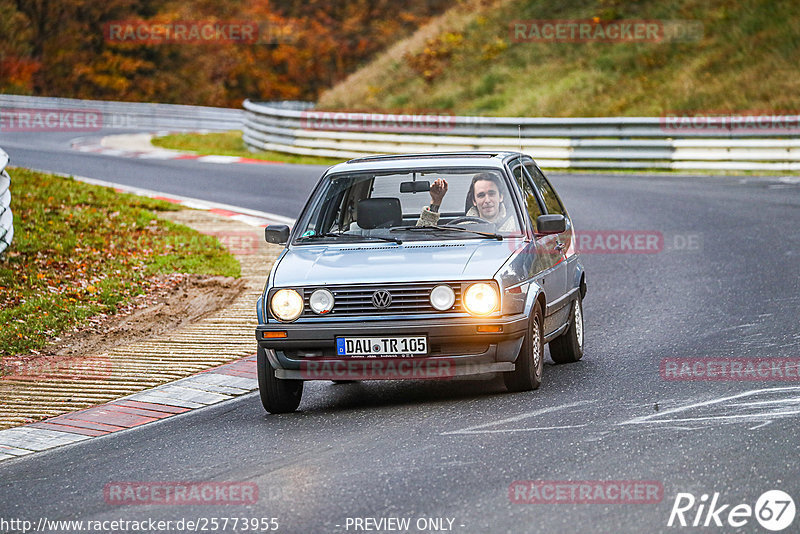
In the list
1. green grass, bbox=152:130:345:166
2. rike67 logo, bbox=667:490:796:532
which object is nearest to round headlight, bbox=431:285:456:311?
rike67 logo, bbox=667:490:796:532

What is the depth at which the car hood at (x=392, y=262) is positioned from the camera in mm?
7965

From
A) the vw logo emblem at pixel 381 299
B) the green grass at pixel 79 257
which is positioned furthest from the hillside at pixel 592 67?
the vw logo emblem at pixel 381 299

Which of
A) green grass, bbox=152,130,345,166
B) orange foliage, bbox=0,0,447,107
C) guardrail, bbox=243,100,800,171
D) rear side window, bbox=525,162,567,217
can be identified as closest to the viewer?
rear side window, bbox=525,162,567,217

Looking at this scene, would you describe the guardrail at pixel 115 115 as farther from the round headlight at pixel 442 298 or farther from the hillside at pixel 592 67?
the round headlight at pixel 442 298

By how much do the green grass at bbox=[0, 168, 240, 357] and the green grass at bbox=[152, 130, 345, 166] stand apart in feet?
34.7

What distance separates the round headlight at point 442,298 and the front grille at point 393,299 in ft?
0.08

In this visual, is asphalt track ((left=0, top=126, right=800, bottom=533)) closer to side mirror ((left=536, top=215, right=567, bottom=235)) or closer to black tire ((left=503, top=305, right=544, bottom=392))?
black tire ((left=503, top=305, right=544, bottom=392))

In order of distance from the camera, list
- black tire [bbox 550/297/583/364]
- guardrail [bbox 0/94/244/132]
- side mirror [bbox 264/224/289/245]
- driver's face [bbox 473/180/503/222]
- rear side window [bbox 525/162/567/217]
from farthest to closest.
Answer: guardrail [bbox 0/94/244/132] < rear side window [bbox 525/162/567/217] < black tire [bbox 550/297/583/364] < driver's face [bbox 473/180/503/222] < side mirror [bbox 264/224/289/245]

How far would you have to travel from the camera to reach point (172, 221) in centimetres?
1772

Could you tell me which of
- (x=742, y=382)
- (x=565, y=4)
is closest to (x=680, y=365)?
(x=742, y=382)

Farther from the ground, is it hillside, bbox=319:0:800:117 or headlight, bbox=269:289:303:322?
hillside, bbox=319:0:800:117

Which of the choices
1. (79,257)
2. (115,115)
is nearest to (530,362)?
(79,257)

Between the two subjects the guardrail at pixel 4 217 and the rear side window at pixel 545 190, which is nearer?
the rear side window at pixel 545 190

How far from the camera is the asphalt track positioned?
5.84 meters
